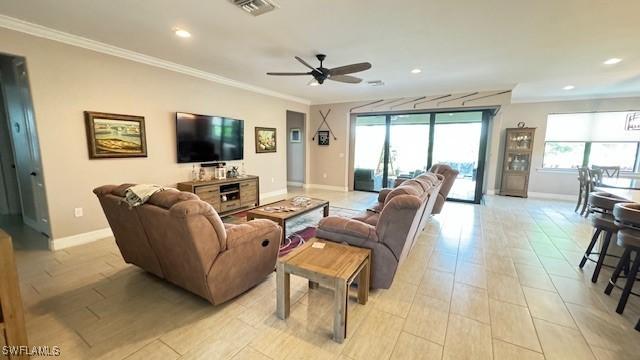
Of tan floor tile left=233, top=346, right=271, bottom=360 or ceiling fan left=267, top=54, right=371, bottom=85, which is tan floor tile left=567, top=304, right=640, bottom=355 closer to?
tan floor tile left=233, top=346, right=271, bottom=360

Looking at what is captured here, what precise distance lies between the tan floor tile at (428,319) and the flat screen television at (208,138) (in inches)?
170

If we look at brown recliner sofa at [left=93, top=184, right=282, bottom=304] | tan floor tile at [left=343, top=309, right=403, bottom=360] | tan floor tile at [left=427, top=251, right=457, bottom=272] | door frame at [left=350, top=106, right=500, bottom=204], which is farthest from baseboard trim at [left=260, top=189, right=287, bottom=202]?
tan floor tile at [left=343, top=309, right=403, bottom=360]

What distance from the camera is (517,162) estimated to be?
23.1 feet

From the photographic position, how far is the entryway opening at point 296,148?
8.27 m

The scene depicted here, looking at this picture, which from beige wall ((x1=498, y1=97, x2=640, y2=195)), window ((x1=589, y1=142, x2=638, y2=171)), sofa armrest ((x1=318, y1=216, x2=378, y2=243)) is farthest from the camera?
beige wall ((x1=498, y1=97, x2=640, y2=195))

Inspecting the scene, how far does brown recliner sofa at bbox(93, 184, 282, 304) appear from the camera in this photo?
1839 mm

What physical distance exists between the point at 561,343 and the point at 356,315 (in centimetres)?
148

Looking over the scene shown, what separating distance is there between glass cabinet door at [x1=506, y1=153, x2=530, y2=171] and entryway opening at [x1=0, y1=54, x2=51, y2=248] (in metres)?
9.71

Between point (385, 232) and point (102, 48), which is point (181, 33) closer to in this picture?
point (102, 48)

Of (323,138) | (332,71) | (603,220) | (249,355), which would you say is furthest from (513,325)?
(323,138)

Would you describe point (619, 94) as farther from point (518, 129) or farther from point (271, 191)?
point (271, 191)

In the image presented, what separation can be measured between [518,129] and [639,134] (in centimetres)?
240

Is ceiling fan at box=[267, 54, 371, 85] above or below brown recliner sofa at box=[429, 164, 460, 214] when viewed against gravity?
above

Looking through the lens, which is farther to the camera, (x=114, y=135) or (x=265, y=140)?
(x=265, y=140)
